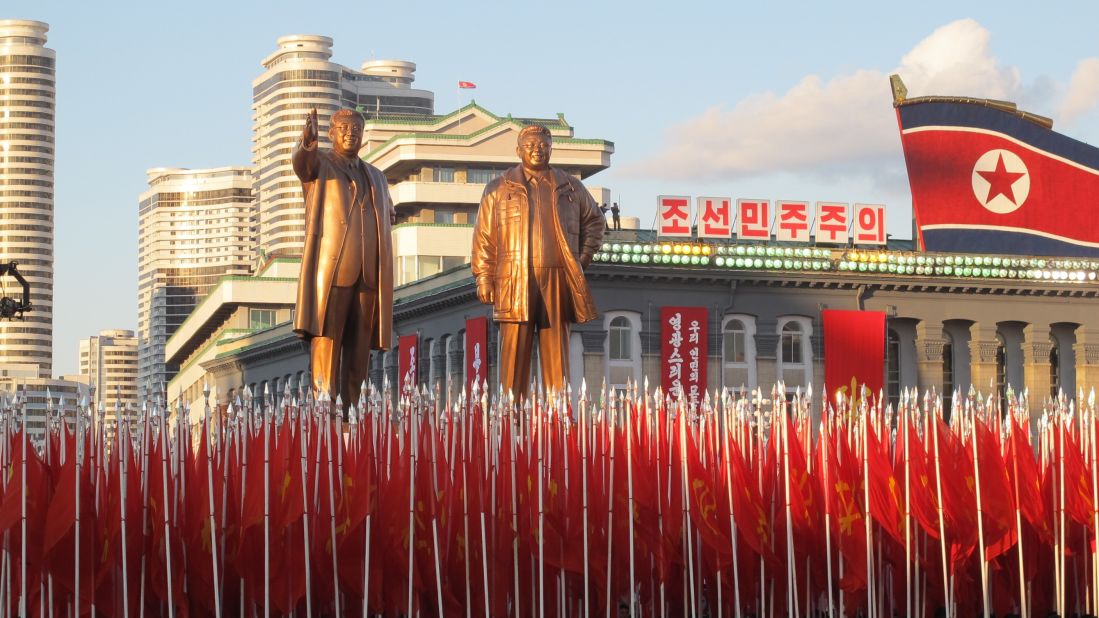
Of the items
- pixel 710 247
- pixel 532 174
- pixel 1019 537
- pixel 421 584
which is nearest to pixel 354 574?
pixel 421 584

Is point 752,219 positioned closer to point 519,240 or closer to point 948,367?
point 948,367

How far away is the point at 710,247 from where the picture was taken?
67.9m

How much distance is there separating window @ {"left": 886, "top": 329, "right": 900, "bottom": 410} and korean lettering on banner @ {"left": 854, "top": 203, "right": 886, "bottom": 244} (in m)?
3.87

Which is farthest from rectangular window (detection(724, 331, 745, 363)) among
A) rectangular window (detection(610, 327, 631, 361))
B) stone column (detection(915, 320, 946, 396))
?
stone column (detection(915, 320, 946, 396))

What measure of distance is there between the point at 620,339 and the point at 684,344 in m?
2.28

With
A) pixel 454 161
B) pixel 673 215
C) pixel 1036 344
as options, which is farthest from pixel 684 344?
pixel 454 161

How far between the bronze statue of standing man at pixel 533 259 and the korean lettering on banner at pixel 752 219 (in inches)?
1753

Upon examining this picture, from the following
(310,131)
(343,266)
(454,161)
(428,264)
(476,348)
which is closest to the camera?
(310,131)

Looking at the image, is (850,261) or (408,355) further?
(408,355)

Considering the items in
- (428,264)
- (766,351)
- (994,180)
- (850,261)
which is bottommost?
(766,351)

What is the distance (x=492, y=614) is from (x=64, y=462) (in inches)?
176

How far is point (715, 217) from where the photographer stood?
6669 centimetres

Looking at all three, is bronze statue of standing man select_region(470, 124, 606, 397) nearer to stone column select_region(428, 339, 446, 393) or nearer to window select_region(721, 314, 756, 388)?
window select_region(721, 314, 756, 388)

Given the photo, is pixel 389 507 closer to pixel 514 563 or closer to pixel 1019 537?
pixel 514 563
